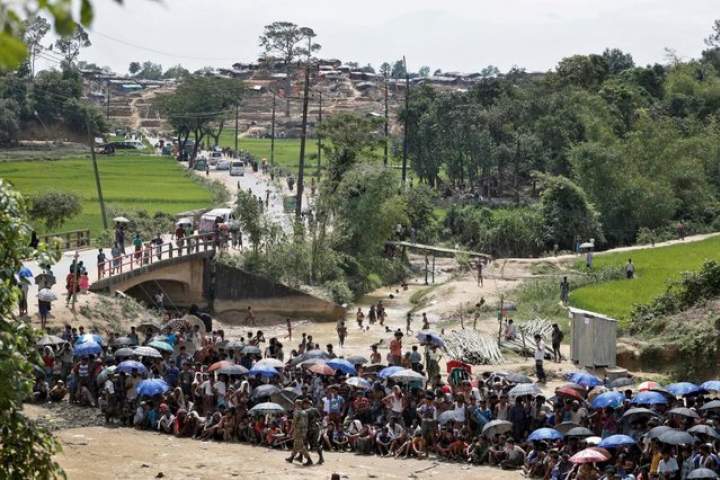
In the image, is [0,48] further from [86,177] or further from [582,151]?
[86,177]

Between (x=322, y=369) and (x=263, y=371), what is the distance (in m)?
1.15

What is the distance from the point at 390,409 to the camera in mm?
22125

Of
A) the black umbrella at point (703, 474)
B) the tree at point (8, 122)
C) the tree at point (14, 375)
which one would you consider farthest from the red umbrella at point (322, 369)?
the tree at point (8, 122)

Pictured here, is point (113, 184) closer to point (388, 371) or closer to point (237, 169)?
point (237, 169)

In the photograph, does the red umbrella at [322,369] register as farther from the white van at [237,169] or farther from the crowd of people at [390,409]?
the white van at [237,169]

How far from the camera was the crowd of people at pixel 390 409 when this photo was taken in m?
18.8

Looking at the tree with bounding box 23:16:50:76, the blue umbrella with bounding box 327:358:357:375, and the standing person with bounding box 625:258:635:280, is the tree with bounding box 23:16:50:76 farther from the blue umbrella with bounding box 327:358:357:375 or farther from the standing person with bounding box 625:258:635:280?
the standing person with bounding box 625:258:635:280

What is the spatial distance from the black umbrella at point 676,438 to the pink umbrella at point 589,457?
2.92 feet

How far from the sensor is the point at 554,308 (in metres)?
39.1

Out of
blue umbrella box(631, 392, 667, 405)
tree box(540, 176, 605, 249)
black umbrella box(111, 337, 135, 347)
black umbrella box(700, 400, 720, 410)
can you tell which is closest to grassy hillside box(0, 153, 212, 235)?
tree box(540, 176, 605, 249)

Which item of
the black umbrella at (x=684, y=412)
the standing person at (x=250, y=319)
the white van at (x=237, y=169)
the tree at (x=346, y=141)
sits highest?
the tree at (x=346, y=141)

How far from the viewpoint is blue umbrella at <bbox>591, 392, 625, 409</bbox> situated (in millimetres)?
20780

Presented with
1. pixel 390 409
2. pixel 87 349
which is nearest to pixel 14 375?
pixel 390 409

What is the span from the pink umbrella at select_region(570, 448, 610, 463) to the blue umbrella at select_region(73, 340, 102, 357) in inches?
436
